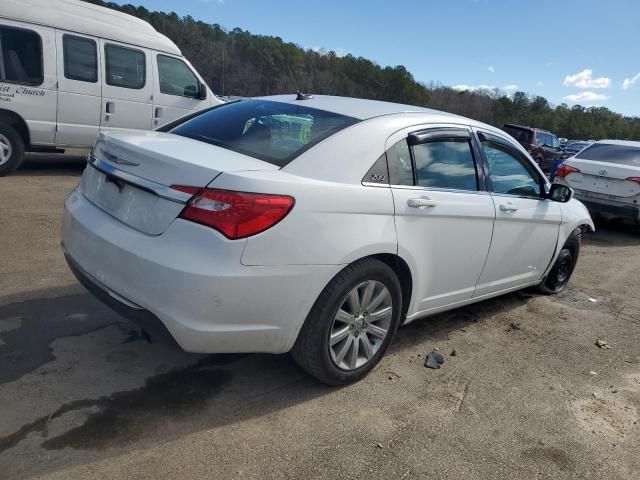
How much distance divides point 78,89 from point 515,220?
6.98 m

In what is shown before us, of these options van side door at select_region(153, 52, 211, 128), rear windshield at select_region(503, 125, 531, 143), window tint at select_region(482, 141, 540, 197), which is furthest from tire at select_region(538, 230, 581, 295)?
rear windshield at select_region(503, 125, 531, 143)

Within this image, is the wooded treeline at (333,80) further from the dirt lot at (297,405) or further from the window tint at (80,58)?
the dirt lot at (297,405)

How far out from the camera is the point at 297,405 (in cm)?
299

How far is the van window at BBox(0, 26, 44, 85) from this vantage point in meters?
7.60

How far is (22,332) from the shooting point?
343 cm

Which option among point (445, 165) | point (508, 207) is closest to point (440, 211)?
point (445, 165)

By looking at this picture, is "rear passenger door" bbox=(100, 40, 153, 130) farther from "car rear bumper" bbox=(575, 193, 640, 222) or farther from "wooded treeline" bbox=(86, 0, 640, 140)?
"wooded treeline" bbox=(86, 0, 640, 140)

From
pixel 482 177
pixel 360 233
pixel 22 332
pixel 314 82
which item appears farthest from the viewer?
pixel 314 82

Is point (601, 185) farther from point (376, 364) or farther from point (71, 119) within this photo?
point (71, 119)

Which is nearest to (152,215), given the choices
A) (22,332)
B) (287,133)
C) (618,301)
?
(287,133)

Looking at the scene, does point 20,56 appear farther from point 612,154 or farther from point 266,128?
point 612,154

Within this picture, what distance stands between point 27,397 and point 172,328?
876 mm

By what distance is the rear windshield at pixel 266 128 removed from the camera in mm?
3039

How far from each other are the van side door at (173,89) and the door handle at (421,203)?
7.10 m
